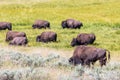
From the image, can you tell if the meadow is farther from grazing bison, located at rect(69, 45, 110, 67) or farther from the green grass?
grazing bison, located at rect(69, 45, 110, 67)

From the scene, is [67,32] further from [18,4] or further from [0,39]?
[18,4]

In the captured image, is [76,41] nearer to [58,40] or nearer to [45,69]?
[58,40]

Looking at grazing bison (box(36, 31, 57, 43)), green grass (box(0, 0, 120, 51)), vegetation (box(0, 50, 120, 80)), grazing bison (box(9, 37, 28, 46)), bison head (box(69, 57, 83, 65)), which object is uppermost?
vegetation (box(0, 50, 120, 80))

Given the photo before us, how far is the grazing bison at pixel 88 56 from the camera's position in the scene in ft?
48.4

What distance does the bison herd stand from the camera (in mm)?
14844

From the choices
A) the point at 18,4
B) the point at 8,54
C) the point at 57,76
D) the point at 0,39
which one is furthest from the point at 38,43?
the point at 18,4

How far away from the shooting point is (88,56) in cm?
1494

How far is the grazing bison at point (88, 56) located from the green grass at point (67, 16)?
8.71 meters

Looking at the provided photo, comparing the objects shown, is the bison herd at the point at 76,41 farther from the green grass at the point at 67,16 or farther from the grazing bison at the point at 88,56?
the green grass at the point at 67,16

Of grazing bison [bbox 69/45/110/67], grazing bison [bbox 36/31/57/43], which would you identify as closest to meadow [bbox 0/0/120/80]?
grazing bison [bbox 69/45/110/67]

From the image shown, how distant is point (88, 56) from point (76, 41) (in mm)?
10062

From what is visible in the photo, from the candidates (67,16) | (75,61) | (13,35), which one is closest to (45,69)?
(75,61)

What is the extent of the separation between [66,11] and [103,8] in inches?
211

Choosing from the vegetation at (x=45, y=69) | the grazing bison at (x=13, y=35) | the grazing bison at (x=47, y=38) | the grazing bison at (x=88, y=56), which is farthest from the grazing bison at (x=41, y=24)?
the grazing bison at (x=88, y=56)
